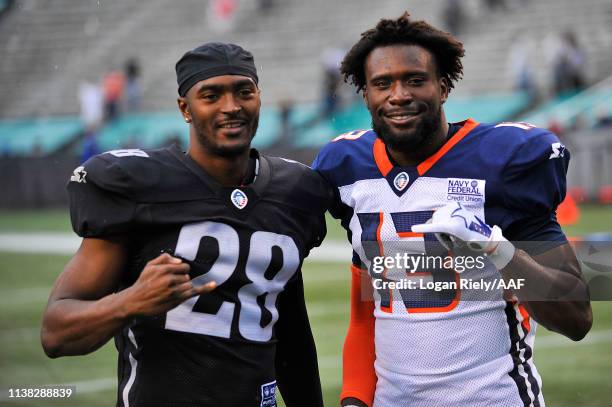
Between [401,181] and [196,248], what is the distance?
757 mm

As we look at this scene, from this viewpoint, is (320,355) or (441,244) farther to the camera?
(320,355)

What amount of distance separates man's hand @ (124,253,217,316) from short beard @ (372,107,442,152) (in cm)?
94

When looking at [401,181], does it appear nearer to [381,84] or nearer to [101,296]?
[381,84]

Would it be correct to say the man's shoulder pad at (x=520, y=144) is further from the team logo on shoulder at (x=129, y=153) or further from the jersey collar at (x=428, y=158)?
the team logo on shoulder at (x=129, y=153)

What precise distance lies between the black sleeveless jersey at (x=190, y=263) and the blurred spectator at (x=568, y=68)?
18404 millimetres

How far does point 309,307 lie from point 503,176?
612 centimetres

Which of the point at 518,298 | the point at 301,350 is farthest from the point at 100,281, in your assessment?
the point at 518,298

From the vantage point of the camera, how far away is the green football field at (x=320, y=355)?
642 cm

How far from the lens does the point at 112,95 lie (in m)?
26.3

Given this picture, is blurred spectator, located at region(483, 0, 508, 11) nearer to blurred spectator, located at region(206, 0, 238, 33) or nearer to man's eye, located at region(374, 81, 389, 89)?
blurred spectator, located at region(206, 0, 238, 33)

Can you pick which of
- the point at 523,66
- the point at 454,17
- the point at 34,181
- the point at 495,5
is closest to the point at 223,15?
the point at 454,17

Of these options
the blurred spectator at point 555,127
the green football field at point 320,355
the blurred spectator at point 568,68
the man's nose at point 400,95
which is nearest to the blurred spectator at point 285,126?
the blurred spectator at point 568,68

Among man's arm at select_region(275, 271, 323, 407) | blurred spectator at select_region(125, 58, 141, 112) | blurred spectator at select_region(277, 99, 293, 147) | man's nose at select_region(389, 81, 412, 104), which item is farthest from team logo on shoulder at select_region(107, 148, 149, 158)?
blurred spectator at select_region(125, 58, 141, 112)

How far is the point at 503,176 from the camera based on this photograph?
345cm
